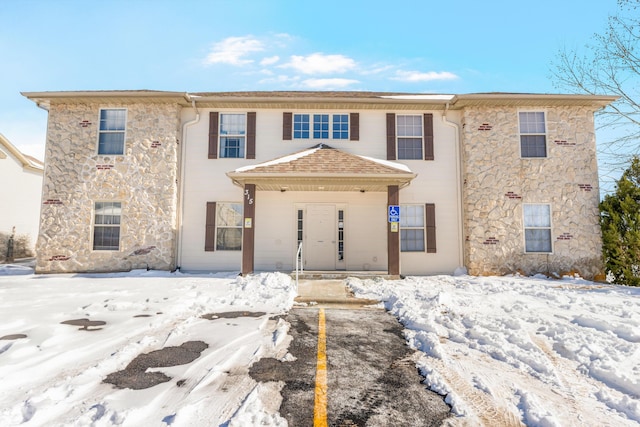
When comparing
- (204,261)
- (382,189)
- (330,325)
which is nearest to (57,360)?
(330,325)

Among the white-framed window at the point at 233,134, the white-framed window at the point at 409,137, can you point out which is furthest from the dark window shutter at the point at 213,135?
the white-framed window at the point at 409,137

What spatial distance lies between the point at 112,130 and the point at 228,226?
5.41 meters

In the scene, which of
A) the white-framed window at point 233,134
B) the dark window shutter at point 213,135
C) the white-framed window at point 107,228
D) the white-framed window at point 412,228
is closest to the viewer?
the white-framed window at point 107,228

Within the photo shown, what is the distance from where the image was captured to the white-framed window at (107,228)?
11125mm

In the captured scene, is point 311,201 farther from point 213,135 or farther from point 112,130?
point 112,130

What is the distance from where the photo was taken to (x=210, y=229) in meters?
11.2

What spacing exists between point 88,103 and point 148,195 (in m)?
3.99

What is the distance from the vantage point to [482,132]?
37.3ft

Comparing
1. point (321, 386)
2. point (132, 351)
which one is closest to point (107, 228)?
point (132, 351)

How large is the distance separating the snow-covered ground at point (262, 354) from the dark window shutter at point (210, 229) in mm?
3752

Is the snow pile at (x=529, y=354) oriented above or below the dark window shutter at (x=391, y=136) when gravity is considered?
below

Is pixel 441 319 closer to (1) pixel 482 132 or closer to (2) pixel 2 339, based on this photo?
(2) pixel 2 339

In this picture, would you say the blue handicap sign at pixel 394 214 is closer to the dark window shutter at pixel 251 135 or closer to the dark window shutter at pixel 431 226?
the dark window shutter at pixel 431 226

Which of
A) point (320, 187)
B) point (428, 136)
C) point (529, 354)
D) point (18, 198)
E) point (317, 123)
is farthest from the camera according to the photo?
point (18, 198)
